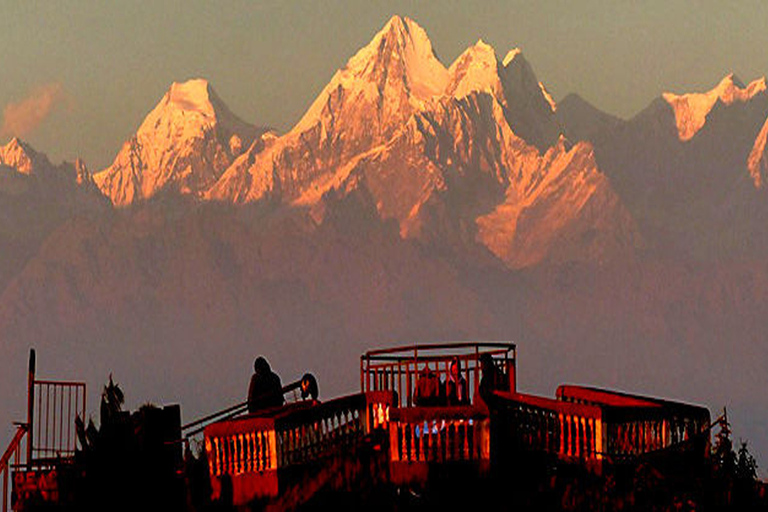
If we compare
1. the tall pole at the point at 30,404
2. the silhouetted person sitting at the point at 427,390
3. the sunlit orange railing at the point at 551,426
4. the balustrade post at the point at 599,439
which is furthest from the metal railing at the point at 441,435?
the tall pole at the point at 30,404

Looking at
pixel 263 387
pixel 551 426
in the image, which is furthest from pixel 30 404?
pixel 551 426

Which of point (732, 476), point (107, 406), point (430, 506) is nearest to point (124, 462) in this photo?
point (107, 406)

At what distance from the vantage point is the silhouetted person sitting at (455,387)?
125 ft

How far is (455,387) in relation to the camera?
3812 cm

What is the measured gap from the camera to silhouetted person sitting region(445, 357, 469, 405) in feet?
125

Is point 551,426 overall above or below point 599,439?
above

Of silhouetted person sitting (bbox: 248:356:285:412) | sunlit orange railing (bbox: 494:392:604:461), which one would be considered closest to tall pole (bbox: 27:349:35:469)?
silhouetted person sitting (bbox: 248:356:285:412)

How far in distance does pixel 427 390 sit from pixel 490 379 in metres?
1.27

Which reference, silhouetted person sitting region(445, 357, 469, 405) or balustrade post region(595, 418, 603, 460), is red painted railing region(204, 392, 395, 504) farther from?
balustrade post region(595, 418, 603, 460)

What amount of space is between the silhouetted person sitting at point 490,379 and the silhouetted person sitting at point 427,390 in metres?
0.98

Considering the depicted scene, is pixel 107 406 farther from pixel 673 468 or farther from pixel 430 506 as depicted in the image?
pixel 673 468

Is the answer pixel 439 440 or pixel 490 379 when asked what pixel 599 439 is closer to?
pixel 439 440

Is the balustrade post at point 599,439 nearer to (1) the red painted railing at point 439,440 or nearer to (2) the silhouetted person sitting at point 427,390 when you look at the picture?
(1) the red painted railing at point 439,440

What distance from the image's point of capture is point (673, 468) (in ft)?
113
